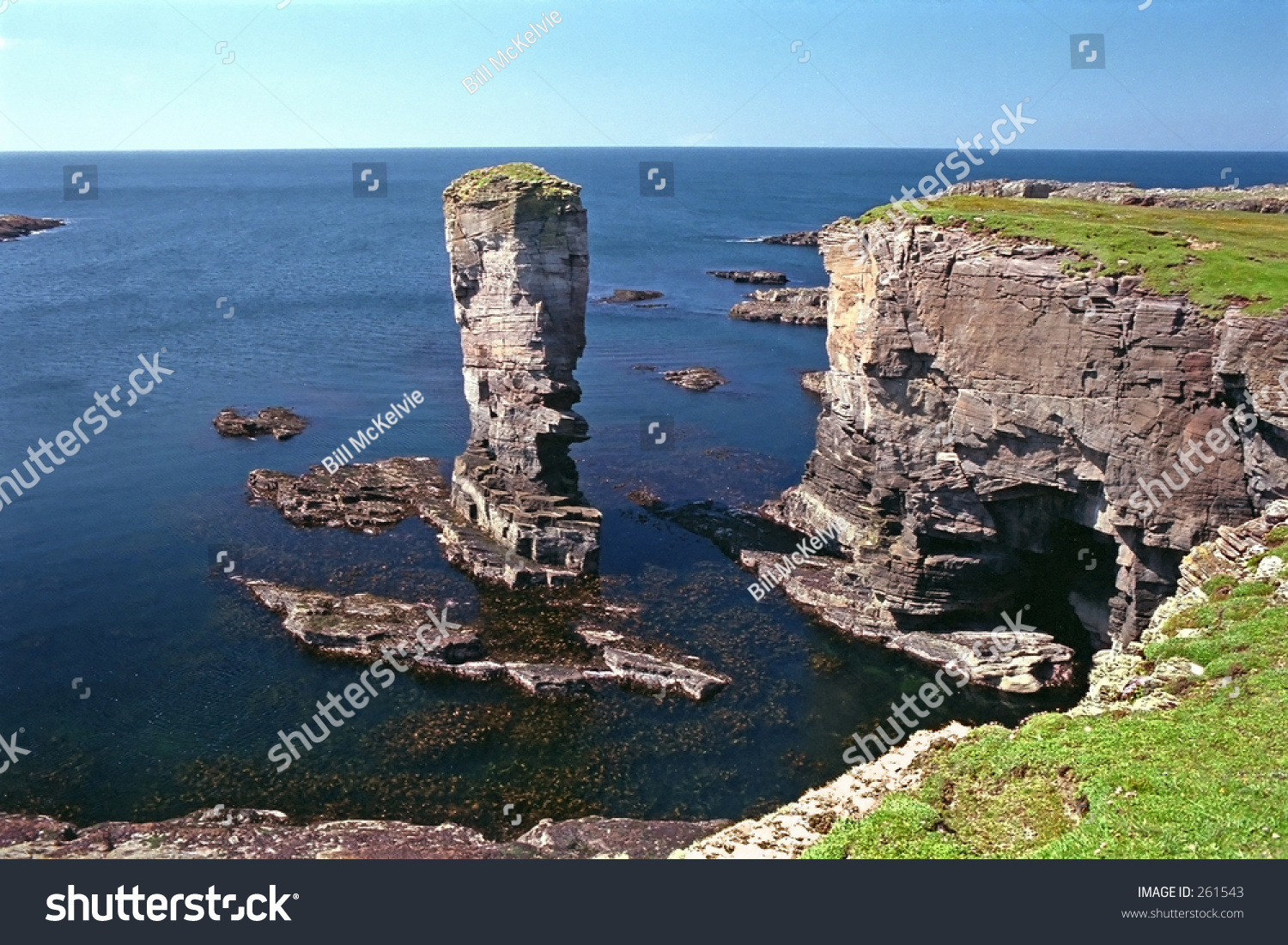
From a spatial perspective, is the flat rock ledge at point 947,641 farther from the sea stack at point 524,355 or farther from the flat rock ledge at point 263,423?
the flat rock ledge at point 263,423

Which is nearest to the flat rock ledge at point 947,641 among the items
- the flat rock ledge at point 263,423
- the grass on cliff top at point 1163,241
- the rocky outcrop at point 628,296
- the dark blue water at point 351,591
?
the dark blue water at point 351,591

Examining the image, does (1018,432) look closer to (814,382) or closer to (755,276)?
(814,382)

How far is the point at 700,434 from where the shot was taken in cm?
6694

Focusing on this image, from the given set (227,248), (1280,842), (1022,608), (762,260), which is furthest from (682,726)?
(227,248)

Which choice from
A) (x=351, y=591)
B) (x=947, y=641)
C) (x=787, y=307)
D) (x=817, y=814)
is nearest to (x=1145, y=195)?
(x=947, y=641)

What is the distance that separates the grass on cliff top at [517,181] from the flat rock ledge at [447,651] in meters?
19.6

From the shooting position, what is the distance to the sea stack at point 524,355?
46.3 meters

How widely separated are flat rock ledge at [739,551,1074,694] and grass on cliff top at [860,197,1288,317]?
46.1 ft

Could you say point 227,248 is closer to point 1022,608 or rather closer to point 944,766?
point 1022,608

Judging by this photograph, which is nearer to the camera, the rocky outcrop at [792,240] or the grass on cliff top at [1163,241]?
the grass on cliff top at [1163,241]

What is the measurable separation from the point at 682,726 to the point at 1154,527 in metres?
17.6

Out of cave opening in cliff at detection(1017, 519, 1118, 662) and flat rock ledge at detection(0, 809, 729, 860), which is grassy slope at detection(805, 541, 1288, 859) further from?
cave opening in cliff at detection(1017, 519, 1118, 662)

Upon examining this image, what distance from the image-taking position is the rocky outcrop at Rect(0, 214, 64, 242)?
153m

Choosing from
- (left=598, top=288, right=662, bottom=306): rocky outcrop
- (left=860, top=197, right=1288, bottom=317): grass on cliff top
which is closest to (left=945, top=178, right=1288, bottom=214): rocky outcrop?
(left=860, top=197, right=1288, bottom=317): grass on cliff top
